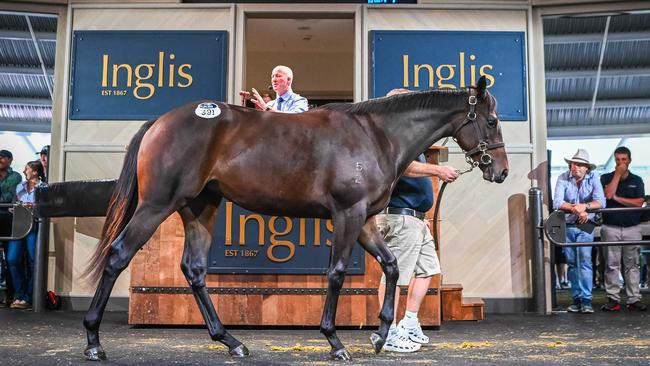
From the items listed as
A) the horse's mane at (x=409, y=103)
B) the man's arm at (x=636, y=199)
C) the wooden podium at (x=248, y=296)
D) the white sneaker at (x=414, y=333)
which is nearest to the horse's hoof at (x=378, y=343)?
the white sneaker at (x=414, y=333)

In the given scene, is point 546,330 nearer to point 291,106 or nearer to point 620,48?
point 291,106

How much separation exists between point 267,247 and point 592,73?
10.6 metres

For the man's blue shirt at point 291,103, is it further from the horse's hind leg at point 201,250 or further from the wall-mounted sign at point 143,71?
the wall-mounted sign at point 143,71

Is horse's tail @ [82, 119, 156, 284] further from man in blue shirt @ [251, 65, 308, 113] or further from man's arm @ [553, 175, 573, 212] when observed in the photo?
man's arm @ [553, 175, 573, 212]

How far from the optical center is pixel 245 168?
3842 mm

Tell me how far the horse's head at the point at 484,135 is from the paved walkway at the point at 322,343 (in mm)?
1103

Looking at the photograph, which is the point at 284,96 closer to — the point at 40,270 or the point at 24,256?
the point at 40,270

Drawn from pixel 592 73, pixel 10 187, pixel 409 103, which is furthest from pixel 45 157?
pixel 592 73

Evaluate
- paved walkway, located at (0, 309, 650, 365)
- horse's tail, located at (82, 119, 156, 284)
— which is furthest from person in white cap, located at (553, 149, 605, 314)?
A: horse's tail, located at (82, 119, 156, 284)

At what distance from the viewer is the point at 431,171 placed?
4.29 m

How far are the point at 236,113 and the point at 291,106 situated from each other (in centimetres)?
157

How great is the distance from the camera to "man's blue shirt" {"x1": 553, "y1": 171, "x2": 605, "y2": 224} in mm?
7129

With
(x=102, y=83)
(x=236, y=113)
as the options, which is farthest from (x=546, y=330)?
(x=102, y=83)

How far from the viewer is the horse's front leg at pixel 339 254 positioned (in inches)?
149
